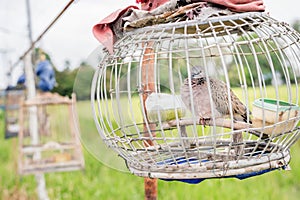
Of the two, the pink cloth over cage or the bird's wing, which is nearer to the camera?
the pink cloth over cage

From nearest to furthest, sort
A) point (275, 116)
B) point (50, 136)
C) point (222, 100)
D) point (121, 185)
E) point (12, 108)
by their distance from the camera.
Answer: point (275, 116)
point (222, 100)
point (121, 185)
point (50, 136)
point (12, 108)

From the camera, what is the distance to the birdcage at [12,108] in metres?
4.04

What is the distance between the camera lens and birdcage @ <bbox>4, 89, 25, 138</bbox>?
4.04 metres

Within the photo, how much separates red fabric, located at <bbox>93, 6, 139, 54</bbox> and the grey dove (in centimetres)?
20

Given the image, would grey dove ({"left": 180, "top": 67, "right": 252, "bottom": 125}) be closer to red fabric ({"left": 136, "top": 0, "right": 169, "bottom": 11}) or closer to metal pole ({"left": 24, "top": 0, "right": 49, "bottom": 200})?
red fabric ({"left": 136, "top": 0, "right": 169, "bottom": 11})

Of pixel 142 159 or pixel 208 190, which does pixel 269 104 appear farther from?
pixel 208 190

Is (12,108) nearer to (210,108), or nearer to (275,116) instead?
(210,108)

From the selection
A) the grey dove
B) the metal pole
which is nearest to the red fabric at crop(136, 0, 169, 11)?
the grey dove

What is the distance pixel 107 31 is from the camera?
113 cm

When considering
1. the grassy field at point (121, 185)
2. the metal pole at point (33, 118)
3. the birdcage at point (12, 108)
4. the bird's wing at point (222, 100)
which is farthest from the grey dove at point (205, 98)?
the birdcage at point (12, 108)

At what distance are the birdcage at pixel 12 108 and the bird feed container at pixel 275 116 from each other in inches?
125

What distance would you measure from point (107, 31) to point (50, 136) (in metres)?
2.69

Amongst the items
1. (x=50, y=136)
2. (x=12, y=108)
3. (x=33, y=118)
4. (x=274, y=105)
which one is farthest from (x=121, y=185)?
(x=274, y=105)

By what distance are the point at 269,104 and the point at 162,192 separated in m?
1.82
